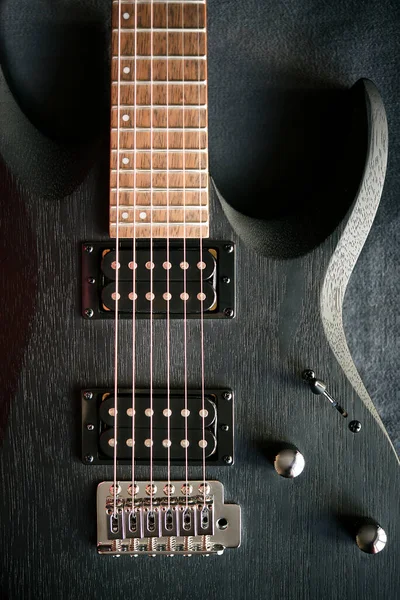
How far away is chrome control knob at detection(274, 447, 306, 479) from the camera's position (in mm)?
733

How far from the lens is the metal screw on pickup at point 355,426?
2.46ft

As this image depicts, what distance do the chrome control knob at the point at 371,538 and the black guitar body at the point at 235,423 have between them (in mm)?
16

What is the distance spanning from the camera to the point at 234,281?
771 millimetres

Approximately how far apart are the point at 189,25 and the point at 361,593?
0.74 meters

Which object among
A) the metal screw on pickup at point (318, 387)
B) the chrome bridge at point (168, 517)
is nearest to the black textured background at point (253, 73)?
the metal screw on pickup at point (318, 387)

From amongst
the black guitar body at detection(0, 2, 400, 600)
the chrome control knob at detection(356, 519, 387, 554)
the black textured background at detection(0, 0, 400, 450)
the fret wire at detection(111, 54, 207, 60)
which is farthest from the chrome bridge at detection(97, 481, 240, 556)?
the fret wire at detection(111, 54, 207, 60)

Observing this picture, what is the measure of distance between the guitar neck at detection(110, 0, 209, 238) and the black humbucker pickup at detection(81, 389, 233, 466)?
0.66 ft

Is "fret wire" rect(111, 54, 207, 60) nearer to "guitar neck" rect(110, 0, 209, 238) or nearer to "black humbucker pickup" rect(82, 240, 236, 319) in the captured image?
"guitar neck" rect(110, 0, 209, 238)

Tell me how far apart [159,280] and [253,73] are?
0.37 m

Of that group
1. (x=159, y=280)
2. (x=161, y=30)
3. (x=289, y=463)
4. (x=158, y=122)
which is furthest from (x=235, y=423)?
(x=161, y=30)

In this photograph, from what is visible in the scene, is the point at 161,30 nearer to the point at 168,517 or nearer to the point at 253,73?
the point at 253,73

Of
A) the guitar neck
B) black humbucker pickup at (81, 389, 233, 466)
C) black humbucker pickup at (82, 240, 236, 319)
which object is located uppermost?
the guitar neck

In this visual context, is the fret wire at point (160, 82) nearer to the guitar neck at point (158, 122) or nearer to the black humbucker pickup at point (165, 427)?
the guitar neck at point (158, 122)

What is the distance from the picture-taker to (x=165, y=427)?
0.76 m
